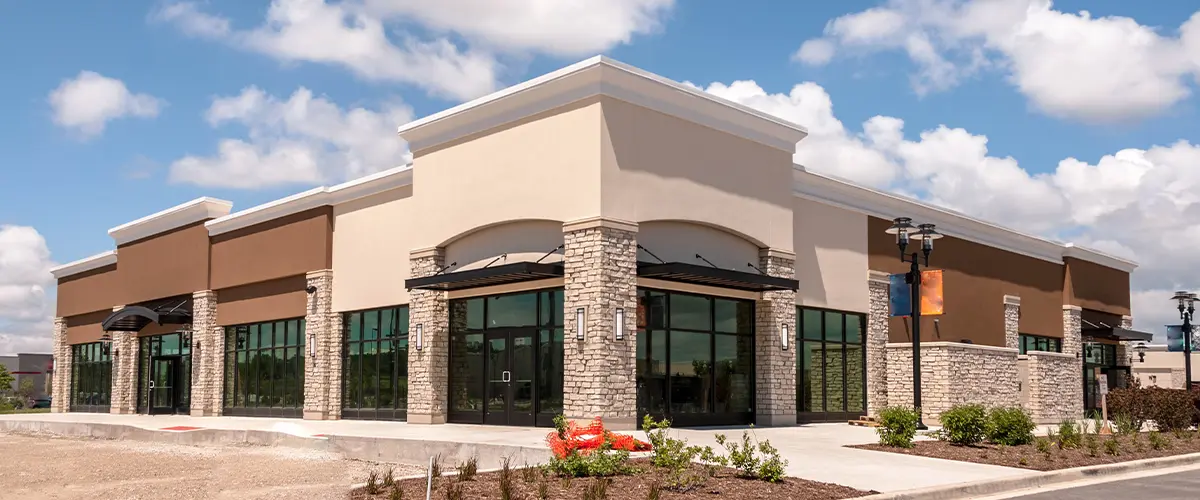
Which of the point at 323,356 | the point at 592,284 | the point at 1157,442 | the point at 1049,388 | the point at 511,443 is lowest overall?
the point at 1157,442

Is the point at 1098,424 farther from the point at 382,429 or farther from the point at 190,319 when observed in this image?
the point at 190,319

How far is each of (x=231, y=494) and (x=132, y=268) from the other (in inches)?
1132

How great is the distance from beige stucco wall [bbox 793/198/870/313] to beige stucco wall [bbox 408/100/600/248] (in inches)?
295

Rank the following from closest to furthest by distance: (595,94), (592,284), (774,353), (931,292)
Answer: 1. (592,284)
2. (595,94)
3. (774,353)
4. (931,292)

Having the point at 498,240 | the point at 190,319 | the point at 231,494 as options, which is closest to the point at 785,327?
the point at 498,240

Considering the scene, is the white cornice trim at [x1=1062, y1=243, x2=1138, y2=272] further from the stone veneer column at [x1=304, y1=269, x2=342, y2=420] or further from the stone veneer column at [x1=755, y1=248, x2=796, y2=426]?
the stone veneer column at [x1=304, y1=269, x2=342, y2=420]

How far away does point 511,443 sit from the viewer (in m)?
18.3

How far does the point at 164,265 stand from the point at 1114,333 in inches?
1413

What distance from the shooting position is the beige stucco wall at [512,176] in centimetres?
2234

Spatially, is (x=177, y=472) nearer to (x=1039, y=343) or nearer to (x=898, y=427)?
(x=898, y=427)

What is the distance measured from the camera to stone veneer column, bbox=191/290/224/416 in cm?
3459

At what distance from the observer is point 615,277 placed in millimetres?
21844

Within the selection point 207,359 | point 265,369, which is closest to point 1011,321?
point 265,369

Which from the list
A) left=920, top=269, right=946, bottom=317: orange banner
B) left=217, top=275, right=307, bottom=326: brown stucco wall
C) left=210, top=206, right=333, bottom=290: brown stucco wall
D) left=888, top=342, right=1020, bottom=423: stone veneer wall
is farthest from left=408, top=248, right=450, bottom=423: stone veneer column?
left=920, top=269, right=946, bottom=317: orange banner
